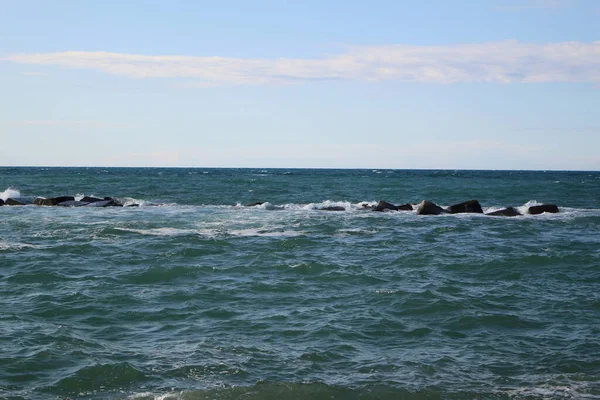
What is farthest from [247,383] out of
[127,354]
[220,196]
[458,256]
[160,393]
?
[220,196]

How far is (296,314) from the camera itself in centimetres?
1292

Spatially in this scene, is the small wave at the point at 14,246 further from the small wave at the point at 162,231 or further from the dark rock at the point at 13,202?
the dark rock at the point at 13,202

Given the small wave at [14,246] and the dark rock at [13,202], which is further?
the dark rock at [13,202]

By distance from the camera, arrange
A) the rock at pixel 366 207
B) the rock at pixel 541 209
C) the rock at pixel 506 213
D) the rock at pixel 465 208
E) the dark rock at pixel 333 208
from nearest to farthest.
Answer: the rock at pixel 506 213 < the rock at pixel 465 208 < the rock at pixel 541 209 < the dark rock at pixel 333 208 < the rock at pixel 366 207

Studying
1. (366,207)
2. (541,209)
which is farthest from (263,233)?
(541,209)

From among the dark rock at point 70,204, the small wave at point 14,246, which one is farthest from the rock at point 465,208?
the small wave at point 14,246

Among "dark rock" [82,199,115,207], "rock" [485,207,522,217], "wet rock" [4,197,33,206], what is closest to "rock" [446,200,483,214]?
"rock" [485,207,522,217]

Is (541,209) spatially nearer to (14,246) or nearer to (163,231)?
(163,231)

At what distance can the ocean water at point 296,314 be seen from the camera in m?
9.55

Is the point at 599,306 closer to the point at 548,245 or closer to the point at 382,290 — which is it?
the point at 382,290

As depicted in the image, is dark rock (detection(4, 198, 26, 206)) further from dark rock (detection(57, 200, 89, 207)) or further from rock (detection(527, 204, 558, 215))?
rock (detection(527, 204, 558, 215))

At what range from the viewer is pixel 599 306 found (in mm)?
13914

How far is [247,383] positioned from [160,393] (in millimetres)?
1213

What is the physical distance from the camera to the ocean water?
9547 millimetres
